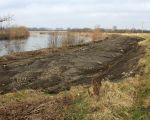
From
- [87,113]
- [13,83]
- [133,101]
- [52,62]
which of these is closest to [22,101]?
[87,113]

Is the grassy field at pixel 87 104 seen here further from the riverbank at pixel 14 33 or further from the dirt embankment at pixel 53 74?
the riverbank at pixel 14 33

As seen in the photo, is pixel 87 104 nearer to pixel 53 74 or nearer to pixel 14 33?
pixel 53 74

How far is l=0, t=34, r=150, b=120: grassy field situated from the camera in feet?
33.0

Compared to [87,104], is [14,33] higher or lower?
lower

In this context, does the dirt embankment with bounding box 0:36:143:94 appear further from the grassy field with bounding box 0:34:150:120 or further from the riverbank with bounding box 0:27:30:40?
the riverbank with bounding box 0:27:30:40

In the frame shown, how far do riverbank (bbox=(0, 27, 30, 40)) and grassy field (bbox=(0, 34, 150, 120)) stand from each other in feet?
178

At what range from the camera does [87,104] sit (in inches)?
433

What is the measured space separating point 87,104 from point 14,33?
63.0m

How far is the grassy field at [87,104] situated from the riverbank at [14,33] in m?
54.3

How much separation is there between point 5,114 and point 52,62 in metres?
12.8

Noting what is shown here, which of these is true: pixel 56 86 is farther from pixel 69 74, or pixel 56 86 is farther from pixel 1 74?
pixel 1 74

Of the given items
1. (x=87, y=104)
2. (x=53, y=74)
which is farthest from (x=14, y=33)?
(x=87, y=104)

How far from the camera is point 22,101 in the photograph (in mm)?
11352

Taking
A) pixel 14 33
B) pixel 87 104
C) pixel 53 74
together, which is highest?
pixel 87 104
